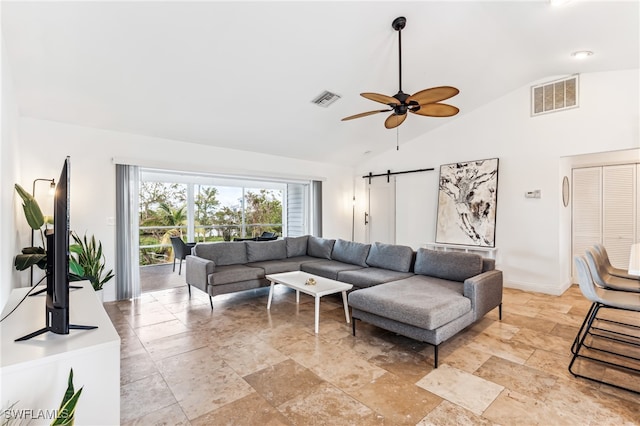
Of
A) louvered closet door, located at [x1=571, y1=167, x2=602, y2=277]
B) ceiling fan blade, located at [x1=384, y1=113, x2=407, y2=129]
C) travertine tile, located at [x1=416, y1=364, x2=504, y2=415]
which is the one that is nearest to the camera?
travertine tile, located at [x1=416, y1=364, x2=504, y2=415]

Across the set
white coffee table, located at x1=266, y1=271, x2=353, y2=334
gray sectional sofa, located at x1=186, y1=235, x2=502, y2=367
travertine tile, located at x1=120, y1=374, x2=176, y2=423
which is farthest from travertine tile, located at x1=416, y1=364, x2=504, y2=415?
travertine tile, located at x1=120, y1=374, x2=176, y2=423

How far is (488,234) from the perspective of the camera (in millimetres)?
5191

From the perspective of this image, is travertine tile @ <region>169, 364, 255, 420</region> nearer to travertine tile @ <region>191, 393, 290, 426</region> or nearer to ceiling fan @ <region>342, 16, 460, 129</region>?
travertine tile @ <region>191, 393, 290, 426</region>

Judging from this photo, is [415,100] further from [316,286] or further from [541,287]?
[541,287]

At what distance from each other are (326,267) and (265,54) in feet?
9.55

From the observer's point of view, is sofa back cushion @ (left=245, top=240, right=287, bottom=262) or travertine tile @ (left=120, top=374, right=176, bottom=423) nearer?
travertine tile @ (left=120, top=374, right=176, bottom=423)

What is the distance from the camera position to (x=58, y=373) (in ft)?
4.54

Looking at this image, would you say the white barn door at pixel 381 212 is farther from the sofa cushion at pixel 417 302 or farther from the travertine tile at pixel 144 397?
the travertine tile at pixel 144 397

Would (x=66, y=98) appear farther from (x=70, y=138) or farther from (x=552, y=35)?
(x=552, y=35)

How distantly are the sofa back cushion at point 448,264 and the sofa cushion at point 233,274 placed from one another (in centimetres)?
227

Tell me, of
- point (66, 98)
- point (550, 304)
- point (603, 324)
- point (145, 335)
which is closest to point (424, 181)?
point (550, 304)

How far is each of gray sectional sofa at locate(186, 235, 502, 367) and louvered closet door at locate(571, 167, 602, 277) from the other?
292cm

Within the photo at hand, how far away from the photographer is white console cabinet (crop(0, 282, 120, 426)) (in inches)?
51.1

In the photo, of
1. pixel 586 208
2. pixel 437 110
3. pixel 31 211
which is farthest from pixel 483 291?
pixel 31 211
